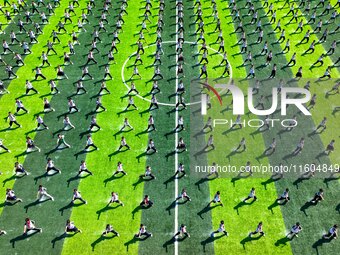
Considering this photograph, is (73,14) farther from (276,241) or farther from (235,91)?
(276,241)

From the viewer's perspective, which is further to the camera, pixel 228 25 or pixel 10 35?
pixel 228 25

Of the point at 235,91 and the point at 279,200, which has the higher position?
the point at 235,91

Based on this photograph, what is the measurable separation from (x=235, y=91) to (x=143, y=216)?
1498 centimetres

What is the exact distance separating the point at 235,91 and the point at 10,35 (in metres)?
25.4

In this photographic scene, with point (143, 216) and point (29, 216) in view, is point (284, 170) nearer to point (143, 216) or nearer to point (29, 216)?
point (143, 216)

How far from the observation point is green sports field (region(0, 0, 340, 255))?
19.6 meters

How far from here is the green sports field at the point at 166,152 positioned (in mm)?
19609

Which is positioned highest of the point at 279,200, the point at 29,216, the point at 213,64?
the point at 213,64

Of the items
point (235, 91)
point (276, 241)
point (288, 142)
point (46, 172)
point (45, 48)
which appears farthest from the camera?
point (45, 48)

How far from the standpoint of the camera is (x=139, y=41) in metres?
36.7

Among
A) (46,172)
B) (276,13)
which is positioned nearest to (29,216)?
(46,172)

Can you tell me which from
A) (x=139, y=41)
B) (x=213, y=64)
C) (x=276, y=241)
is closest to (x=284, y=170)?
(x=276, y=241)

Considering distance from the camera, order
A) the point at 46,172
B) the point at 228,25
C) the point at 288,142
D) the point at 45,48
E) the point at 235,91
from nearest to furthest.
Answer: the point at 46,172, the point at 288,142, the point at 235,91, the point at 45,48, the point at 228,25

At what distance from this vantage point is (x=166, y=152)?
24703 millimetres
